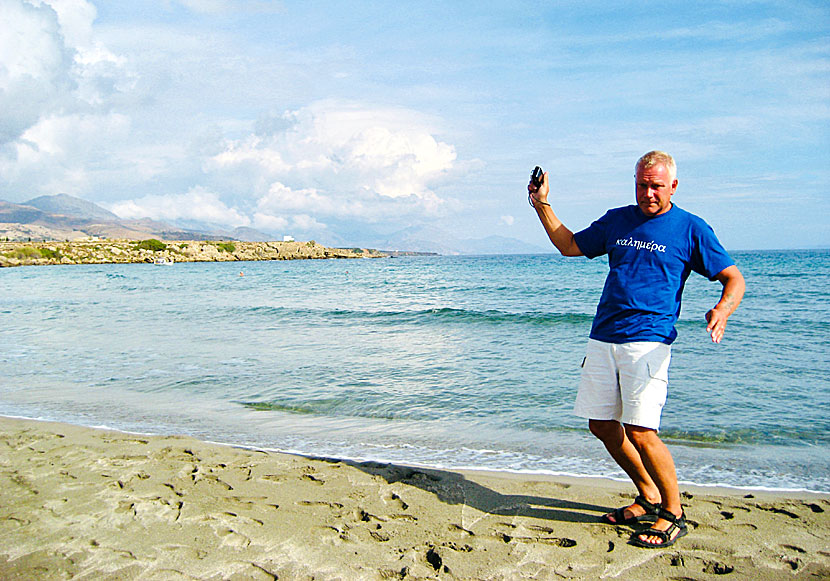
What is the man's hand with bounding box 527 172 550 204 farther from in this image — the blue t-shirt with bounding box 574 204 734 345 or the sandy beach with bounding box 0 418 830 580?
the sandy beach with bounding box 0 418 830 580

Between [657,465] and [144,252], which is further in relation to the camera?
[144,252]

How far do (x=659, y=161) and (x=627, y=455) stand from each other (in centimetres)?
205

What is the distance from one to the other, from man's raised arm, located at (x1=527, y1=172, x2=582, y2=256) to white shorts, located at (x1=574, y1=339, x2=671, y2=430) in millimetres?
732

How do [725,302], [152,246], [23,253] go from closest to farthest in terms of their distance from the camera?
[725,302]
[23,253]
[152,246]

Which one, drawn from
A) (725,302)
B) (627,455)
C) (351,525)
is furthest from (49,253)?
(725,302)

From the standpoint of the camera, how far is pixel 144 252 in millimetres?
91500

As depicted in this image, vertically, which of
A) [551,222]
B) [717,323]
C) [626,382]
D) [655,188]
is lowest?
[626,382]

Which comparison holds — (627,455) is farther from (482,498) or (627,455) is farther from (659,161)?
(659,161)

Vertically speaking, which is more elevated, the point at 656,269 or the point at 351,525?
the point at 656,269

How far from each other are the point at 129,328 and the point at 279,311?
19.5ft

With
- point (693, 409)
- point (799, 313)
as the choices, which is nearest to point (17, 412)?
point (693, 409)

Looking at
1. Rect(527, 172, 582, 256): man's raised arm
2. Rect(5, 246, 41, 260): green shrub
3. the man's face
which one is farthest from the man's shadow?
Rect(5, 246, 41, 260): green shrub

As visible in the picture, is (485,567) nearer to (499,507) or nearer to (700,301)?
(499,507)

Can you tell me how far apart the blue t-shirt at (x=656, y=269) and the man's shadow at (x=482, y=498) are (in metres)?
1.53
